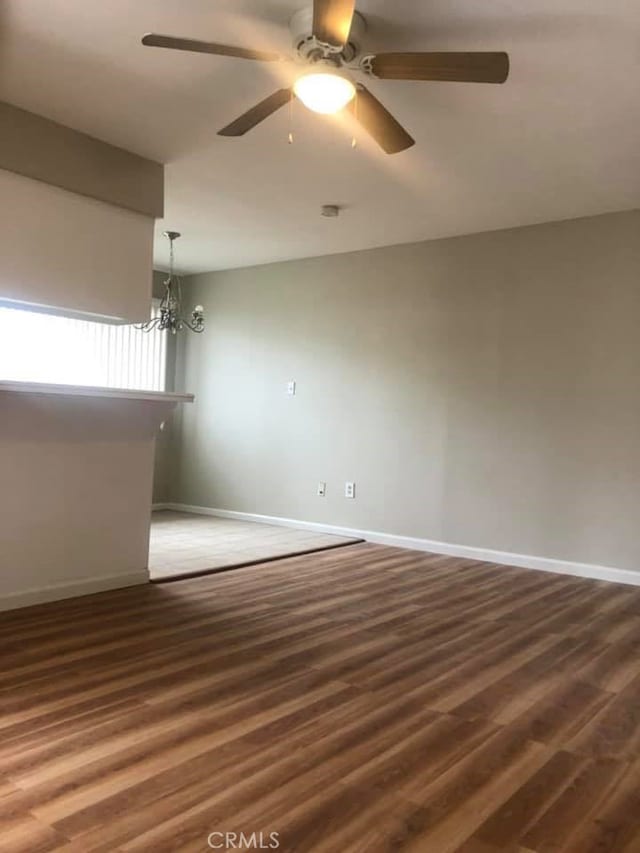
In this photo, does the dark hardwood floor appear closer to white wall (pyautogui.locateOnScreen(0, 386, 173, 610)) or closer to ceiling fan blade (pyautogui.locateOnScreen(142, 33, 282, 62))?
white wall (pyautogui.locateOnScreen(0, 386, 173, 610))

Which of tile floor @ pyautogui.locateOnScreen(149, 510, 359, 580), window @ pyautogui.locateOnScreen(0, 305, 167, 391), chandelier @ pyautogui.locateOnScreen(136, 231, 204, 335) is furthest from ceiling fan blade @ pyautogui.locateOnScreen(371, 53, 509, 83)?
chandelier @ pyautogui.locateOnScreen(136, 231, 204, 335)

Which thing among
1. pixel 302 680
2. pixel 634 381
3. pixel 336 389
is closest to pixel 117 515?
pixel 302 680

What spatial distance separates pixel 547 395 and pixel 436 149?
200 centimetres

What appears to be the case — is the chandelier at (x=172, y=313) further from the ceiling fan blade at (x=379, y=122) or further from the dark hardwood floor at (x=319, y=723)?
the ceiling fan blade at (x=379, y=122)

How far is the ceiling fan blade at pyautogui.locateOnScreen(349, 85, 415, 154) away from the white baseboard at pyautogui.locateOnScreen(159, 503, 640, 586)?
312 centimetres

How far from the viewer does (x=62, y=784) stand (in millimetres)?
1871

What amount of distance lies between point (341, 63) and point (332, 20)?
1.21 feet

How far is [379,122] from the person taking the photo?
2.68 meters

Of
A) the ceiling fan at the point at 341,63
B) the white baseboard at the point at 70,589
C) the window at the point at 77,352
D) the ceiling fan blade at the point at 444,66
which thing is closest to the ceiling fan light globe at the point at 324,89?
the ceiling fan at the point at 341,63

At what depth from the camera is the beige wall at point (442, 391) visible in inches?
184

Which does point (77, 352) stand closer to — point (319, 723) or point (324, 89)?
point (324, 89)

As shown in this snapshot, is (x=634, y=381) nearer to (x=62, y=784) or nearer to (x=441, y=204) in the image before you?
(x=441, y=204)

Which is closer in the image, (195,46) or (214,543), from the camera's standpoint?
(195,46)

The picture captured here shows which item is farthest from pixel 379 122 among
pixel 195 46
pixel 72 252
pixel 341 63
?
pixel 72 252
